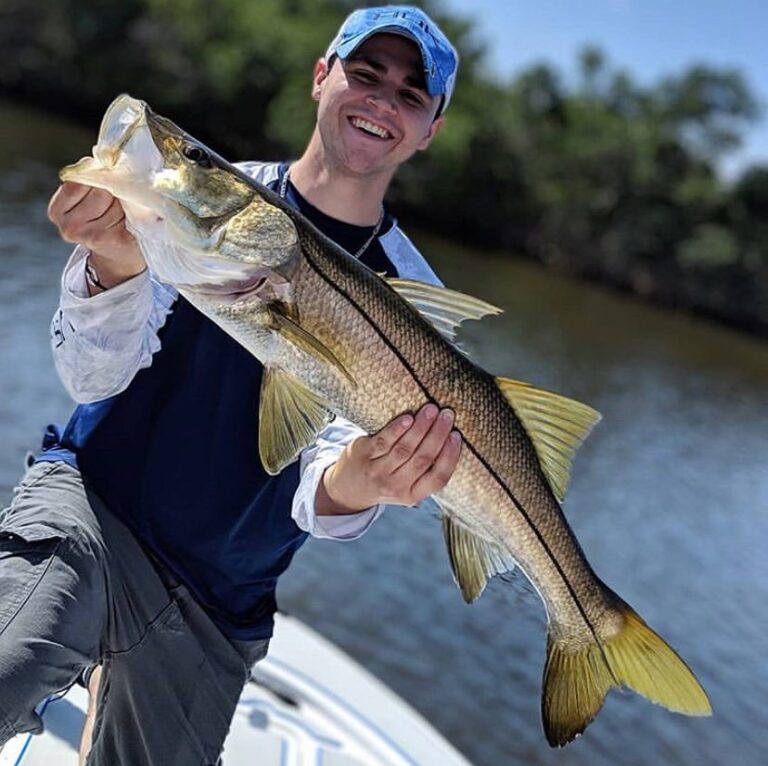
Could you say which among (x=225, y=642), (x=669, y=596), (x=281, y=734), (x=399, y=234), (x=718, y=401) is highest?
(x=399, y=234)

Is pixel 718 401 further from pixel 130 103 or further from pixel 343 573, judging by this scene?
pixel 130 103

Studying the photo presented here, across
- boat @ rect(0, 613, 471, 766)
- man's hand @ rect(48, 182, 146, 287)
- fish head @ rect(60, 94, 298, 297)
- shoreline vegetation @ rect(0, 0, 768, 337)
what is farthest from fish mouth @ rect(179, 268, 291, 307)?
shoreline vegetation @ rect(0, 0, 768, 337)

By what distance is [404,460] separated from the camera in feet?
7.98

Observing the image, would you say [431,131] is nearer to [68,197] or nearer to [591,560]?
[68,197]

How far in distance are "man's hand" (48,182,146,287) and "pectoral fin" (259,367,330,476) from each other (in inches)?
18.2

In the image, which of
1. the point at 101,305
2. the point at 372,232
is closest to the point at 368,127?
the point at 372,232

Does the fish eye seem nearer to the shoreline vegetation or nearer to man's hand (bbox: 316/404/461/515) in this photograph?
man's hand (bbox: 316/404/461/515)

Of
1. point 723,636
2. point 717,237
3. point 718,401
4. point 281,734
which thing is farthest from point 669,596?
point 717,237

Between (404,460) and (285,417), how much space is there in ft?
1.05

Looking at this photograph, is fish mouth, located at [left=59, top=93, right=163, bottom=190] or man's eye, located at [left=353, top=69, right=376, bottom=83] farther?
man's eye, located at [left=353, top=69, right=376, bottom=83]

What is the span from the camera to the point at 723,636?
970 centimetres

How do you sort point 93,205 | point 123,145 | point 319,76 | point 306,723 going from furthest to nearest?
point 306,723 → point 319,76 → point 93,205 → point 123,145

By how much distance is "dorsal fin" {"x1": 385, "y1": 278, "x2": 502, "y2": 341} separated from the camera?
8.34 ft

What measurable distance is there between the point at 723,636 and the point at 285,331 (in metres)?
8.70
